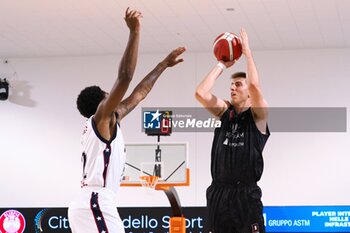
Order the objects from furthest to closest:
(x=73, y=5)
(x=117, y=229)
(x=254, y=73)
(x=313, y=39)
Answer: (x=313, y=39), (x=73, y=5), (x=254, y=73), (x=117, y=229)

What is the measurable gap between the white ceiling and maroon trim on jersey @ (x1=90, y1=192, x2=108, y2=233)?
5.38m

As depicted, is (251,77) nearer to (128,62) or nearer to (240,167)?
(240,167)

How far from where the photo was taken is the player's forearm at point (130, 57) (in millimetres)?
4195

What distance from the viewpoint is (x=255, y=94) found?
504cm

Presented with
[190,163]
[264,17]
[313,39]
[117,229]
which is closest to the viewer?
[117,229]

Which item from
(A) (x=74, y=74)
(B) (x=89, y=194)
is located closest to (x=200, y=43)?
(A) (x=74, y=74)

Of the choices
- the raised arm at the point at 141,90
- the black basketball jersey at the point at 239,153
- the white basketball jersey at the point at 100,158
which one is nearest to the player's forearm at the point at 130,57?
the white basketball jersey at the point at 100,158

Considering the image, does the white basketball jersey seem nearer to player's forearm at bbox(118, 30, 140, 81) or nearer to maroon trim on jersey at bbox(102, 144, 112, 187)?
maroon trim on jersey at bbox(102, 144, 112, 187)

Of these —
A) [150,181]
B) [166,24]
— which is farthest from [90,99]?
[166,24]

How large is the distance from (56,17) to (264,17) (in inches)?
130

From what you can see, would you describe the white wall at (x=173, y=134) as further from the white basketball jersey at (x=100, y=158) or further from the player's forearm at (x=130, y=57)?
the player's forearm at (x=130, y=57)

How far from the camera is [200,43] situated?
12.3 metres

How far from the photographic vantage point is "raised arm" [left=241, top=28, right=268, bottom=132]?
199 inches

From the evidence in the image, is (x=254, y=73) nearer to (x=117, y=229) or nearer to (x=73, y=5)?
(x=117, y=229)
